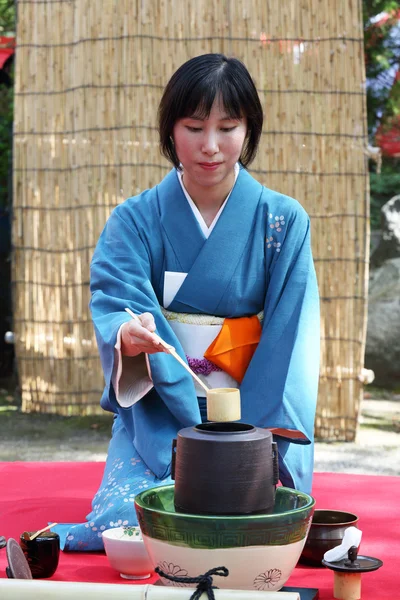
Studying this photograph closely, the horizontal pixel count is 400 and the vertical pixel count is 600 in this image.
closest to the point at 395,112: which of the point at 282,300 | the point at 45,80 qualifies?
the point at 45,80

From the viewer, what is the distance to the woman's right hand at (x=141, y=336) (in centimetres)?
238

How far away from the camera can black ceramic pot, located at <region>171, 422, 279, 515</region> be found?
193 cm

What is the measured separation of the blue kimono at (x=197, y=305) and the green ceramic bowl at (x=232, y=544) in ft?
2.28

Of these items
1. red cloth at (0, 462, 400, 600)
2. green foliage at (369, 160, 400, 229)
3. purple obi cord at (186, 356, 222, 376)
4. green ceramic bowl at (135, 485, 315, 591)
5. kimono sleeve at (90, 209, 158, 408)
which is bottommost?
red cloth at (0, 462, 400, 600)

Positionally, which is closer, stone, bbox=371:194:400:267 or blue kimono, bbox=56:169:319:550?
blue kimono, bbox=56:169:319:550

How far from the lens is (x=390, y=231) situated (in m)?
7.76

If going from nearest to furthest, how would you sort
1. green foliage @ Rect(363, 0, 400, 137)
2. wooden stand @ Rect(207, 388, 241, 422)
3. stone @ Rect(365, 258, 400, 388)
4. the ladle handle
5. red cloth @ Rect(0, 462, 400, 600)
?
wooden stand @ Rect(207, 388, 241, 422) → the ladle handle → red cloth @ Rect(0, 462, 400, 600) → stone @ Rect(365, 258, 400, 388) → green foliage @ Rect(363, 0, 400, 137)

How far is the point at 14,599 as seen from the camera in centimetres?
180

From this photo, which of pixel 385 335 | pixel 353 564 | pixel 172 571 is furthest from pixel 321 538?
pixel 385 335

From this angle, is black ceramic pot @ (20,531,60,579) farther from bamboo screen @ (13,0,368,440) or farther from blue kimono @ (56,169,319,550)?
bamboo screen @ (13,0,368,440)

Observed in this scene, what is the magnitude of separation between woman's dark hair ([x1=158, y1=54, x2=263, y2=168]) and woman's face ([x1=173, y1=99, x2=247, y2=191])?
2 centimetres

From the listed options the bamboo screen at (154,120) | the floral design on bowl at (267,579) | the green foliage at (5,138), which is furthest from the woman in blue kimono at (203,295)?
the green foliage at (5,138)

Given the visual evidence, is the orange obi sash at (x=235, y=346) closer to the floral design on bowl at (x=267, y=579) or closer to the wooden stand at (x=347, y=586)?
the wooden stand at (x=347, y=586)

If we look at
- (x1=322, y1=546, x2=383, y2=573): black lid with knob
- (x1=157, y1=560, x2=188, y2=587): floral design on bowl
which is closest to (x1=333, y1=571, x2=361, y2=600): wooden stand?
(x1=322, y1=546, x2=383, y2=573): black lid with knob
